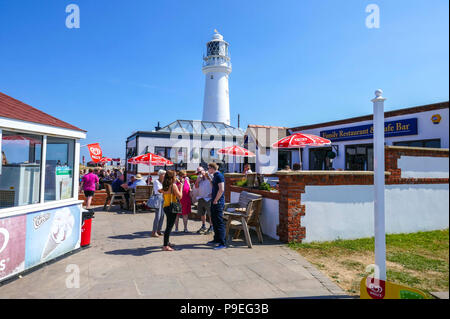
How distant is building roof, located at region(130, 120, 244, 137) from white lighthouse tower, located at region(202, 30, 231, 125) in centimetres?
1311

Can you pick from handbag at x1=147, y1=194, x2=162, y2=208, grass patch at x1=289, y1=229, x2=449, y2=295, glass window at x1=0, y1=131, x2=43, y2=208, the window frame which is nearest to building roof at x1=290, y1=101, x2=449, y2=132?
grass patch at x1=289, y1=229, x2=449, y2=295

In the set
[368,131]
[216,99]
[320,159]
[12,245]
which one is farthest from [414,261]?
[216,99]

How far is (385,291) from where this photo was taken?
279 cm

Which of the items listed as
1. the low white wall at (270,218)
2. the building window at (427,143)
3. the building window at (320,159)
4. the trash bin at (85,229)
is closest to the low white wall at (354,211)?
the low white wall at (270,218)

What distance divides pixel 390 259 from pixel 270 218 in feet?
8.54

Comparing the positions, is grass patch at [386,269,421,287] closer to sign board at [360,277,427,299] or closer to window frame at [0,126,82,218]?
sign board at [360,277,427,299]

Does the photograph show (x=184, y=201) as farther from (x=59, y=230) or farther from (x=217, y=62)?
(x=217, y=62)

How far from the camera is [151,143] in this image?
1858cm

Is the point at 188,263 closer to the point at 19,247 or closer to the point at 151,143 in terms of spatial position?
the point at 19,247

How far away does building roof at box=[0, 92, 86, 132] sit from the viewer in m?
4.33

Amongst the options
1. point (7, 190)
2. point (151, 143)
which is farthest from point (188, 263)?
point (151, 143)

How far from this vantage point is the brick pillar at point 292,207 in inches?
238

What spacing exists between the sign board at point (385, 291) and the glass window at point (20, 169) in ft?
17.2

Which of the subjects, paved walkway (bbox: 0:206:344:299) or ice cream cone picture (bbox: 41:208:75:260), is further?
ice cream cone picture (bbox: 41:208:75:260)
